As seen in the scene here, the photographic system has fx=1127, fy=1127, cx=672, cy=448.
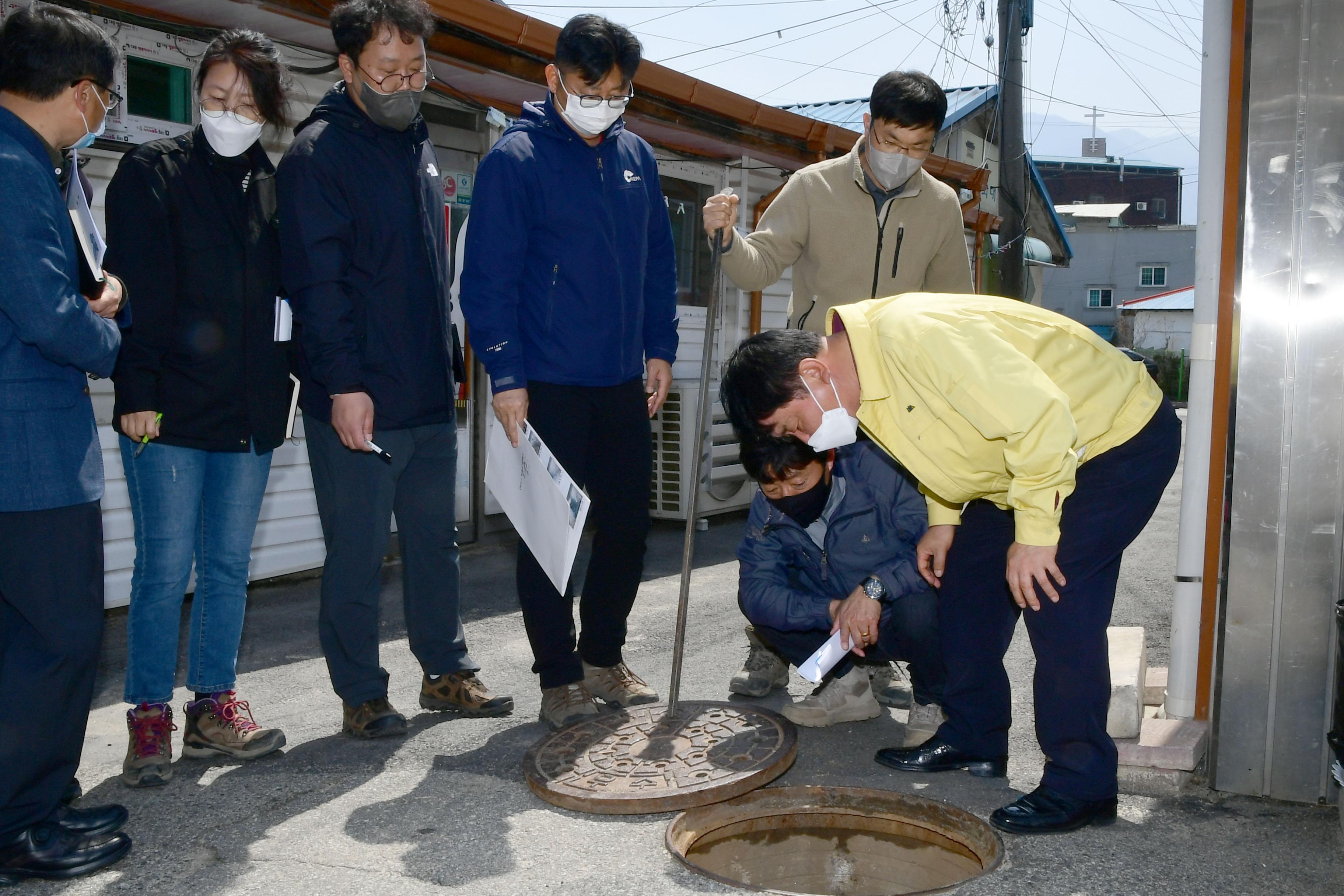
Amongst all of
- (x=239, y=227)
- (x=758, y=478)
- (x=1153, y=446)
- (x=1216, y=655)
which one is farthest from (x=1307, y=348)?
(x=239, y=227)

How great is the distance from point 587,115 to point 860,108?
37.0ft

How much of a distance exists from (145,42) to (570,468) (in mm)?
3158

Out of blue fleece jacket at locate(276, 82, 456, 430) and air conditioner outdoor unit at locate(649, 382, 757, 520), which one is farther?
air conditioner outdoor unit at locate(649, 382, 757, 520)

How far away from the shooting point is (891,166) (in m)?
3.59

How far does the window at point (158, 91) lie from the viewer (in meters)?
5.03

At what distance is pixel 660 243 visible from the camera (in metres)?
3.79

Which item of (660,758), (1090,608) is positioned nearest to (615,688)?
(660,758)

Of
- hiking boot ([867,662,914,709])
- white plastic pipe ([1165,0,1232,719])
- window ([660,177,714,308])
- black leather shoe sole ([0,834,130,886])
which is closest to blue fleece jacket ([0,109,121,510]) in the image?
black leather shoe sole ([0,834,130,886])

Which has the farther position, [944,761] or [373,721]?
[373,721]

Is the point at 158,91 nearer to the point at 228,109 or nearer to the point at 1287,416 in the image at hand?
the point at 228,109

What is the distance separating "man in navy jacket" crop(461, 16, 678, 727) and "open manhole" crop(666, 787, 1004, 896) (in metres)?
0.77

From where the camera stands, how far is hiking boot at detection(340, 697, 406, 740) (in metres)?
3.39

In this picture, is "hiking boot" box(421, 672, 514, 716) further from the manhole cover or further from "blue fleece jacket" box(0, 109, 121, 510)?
"blue fleece jacket" box(0, 109, 121, 510)

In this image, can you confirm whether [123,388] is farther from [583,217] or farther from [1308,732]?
[1308,732]
